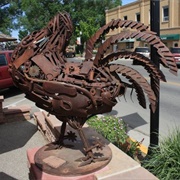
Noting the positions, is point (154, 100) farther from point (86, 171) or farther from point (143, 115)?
point (143, 115)

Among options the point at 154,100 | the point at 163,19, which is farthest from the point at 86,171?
the point at 163,19

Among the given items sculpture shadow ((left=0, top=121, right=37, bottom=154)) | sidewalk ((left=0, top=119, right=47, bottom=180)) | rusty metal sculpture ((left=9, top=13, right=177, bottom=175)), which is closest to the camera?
rusty metal sculpture ((left=9, top=13, right=177, bottom=175))

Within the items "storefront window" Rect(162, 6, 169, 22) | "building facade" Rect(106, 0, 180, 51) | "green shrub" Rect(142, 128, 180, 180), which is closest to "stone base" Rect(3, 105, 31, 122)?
"green shrub" Rect(142, 128, 180, 180)

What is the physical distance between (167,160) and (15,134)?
4152 mm

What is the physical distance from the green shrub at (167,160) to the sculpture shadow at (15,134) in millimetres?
3120

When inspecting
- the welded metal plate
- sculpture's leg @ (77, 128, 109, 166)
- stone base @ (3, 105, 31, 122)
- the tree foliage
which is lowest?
stone base @ (3, 105, 31, 122)

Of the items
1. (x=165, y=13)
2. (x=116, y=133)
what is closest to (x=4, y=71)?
(x=116, y=133)

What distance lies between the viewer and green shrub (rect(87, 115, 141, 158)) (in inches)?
190

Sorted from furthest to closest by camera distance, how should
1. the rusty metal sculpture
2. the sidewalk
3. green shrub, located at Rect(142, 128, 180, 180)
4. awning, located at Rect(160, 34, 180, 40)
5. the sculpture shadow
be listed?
awning, located at Rect(160, 34, 180, 40) < the sculpture shadow < the sidewalk < green shrub, located at Rect(142, 128, 180, 180) < the rusty metal sculpture

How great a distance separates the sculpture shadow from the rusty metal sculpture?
113 inches

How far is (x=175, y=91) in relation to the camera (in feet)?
38.2

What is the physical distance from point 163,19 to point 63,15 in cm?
3433

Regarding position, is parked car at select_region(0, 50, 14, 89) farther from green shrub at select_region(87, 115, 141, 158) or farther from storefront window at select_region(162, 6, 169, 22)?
storefront window at select_region(162, 6, 169, 22)

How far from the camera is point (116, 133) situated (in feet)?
17.2
